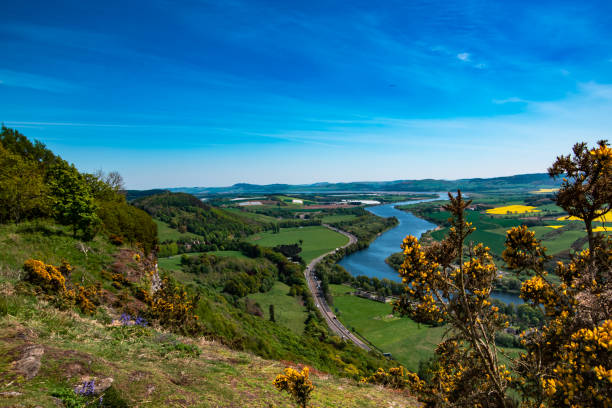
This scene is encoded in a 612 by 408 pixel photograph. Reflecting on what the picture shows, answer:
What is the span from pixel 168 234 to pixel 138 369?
148976 mm

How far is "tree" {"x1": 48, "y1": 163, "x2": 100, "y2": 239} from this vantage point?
22234mm

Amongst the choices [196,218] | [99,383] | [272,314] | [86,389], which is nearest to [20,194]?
[99,383]

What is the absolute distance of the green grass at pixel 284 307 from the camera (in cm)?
7262

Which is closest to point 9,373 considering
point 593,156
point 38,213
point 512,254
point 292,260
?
point 512,254

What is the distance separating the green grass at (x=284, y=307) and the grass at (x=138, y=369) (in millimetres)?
59749

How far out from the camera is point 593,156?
5859 millimetres

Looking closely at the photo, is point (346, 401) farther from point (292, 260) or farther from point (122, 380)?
point (292, 260)

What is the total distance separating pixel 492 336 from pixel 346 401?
25.9 ft

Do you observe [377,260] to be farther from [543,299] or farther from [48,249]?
[543,299]

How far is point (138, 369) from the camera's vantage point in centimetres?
812

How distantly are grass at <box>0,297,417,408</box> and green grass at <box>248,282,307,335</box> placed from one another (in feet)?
196

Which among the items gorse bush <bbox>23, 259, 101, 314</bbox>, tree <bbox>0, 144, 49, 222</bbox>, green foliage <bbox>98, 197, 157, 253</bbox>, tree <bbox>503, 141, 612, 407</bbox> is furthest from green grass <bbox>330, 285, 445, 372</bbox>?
tree <bbox>0, 144, 49, 222</bbox>

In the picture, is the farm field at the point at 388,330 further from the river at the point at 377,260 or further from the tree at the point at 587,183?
the tree at the point at 587,183

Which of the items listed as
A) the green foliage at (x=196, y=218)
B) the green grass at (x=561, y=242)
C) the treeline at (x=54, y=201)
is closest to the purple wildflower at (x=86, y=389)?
the treeline at (x=54, y=201)
